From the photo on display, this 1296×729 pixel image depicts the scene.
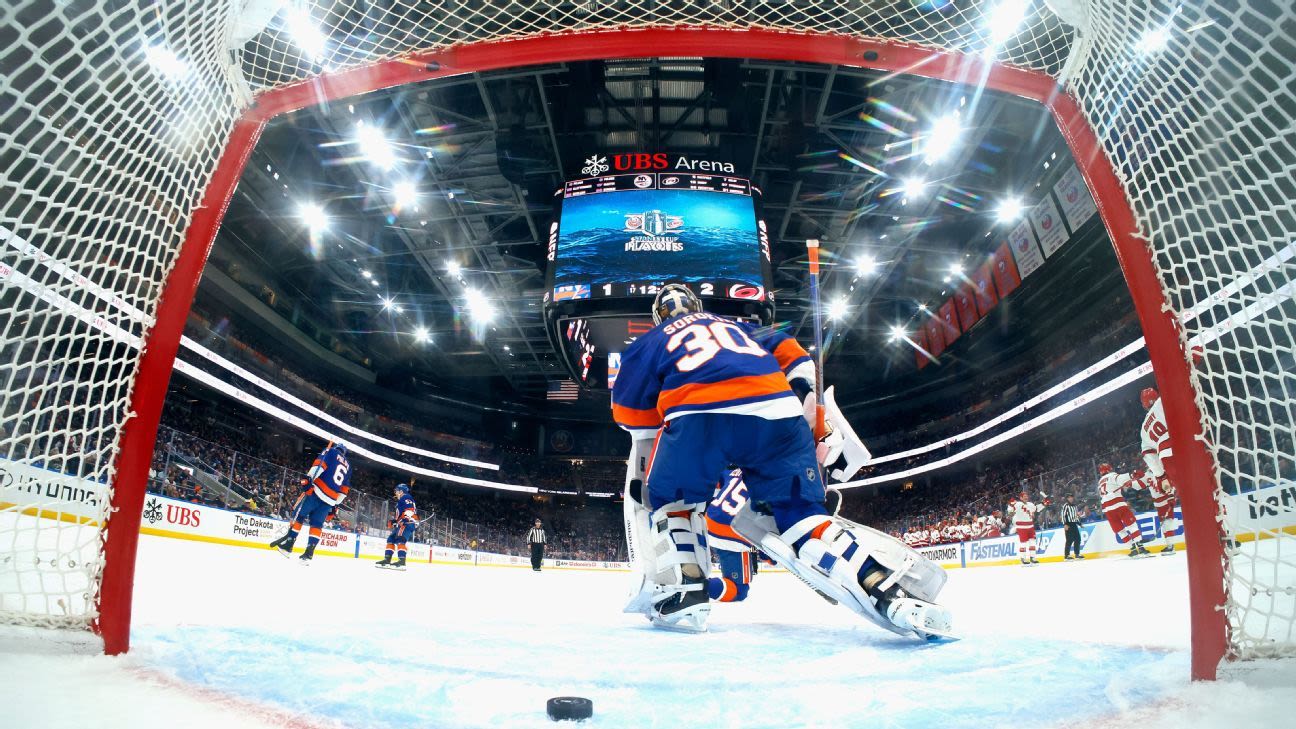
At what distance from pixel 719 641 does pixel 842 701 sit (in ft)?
3.31

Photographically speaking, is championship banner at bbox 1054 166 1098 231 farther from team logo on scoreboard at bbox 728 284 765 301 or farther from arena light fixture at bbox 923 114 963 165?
team logo on scoreboard at bbox 728 284 765 301

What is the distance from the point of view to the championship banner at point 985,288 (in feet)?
48.5

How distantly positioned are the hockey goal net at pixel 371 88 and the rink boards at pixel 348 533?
0.01m

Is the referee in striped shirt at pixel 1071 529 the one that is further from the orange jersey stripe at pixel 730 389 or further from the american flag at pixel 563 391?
the american flag at pixel 563 391

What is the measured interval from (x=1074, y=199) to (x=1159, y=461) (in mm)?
6184

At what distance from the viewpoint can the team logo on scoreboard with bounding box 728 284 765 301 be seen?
7277 millimetres

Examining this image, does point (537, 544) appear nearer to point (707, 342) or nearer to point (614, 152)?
point (614, 152)

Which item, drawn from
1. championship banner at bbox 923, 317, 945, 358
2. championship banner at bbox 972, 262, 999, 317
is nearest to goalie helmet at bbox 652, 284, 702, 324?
championship banner at bbox 972, 262, 999, 317

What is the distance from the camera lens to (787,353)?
2707 mm

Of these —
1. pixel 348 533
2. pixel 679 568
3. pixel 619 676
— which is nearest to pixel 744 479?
pixel 679 568

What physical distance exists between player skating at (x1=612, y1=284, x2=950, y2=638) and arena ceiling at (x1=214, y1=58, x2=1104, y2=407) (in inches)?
294

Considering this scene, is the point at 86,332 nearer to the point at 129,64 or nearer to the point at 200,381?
the point at 129,64

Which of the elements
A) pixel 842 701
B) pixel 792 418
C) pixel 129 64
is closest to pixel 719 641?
pixel 792 418

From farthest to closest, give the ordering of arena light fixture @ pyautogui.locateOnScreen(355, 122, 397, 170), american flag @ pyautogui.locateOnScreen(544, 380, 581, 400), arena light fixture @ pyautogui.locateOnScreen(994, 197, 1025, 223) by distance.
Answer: american flag @ pyautogui.locateOnScreen(544, 380, 581, 400), arena light fixture @ pyautogui.locateOnScreen(994, 197, 1025, 223), arena light fixture @ pyautogui.locateOnScreen(355, 122, 397, 170)
